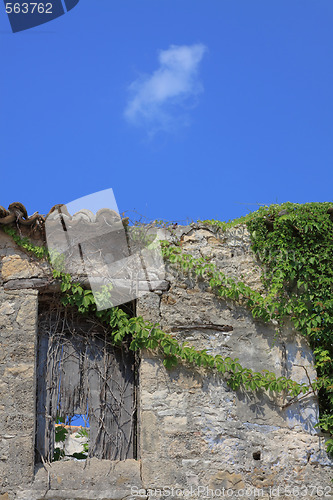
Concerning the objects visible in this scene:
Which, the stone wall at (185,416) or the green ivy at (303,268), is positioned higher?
the green ivy at (303,268)

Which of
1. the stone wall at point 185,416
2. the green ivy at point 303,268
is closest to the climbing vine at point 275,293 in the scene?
the green ivy at point 303,268

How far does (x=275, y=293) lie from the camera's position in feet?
21.4

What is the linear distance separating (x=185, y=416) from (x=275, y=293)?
60.2 inches

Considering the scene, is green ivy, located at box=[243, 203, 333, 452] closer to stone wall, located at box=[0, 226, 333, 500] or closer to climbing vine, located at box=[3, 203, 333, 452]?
climbing vine, located at box=[3, 203, 333, 452]

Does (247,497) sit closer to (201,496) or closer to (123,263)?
(201,496)

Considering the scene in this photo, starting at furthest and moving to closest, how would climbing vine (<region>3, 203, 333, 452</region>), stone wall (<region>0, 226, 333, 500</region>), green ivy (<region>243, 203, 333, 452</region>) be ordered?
green ivy (<region>243, 203, 333, 452</region>), climbing vine (<region>3, 203, 333, 452</region>), stone wall (<region>0, 226, 333, 500</region>)

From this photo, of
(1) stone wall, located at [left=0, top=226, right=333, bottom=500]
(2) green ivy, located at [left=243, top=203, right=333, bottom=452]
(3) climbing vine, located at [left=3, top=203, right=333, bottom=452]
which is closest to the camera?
(1) stone wall, located at [left=0, top=226, right=333, bottom=500]

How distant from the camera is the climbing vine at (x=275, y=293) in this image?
6.21m

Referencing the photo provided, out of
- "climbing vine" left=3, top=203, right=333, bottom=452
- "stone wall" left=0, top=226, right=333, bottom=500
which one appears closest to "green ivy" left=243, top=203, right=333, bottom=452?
"climbing vine" left=3, top=203, right=333, bottom=452

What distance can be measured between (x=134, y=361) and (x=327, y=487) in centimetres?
216

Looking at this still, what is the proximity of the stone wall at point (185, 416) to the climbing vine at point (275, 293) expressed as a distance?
108mm

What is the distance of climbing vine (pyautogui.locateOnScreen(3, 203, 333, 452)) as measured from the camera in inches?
244

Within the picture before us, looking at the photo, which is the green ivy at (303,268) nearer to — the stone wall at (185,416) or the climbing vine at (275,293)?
the climbing vine at (275,293)

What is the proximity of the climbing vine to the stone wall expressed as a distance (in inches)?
4.2
